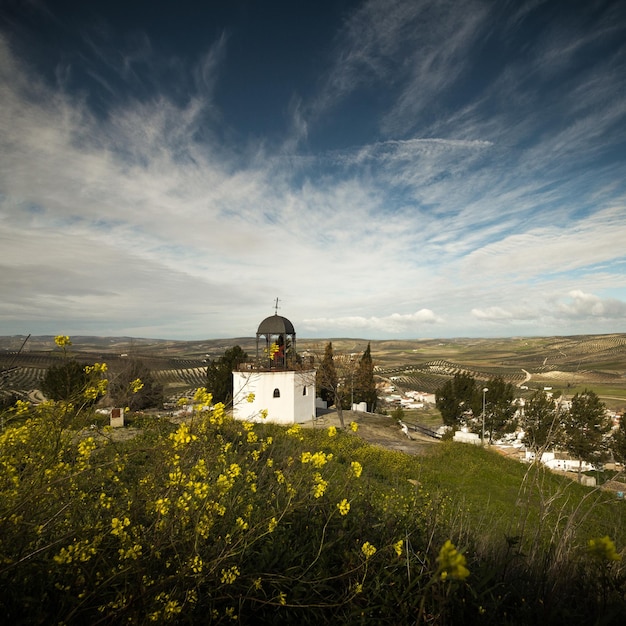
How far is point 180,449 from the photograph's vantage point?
2543 millimetres

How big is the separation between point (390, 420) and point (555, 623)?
26052mm

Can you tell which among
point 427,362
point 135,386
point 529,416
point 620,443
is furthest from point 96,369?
point 427,362

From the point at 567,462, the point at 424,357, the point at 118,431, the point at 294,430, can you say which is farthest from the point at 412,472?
the point at 424,357

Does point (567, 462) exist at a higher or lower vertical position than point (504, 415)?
lower

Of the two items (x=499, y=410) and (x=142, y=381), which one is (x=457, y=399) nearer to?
(x=499, y=410)

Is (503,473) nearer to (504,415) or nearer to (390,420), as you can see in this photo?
(390,420)

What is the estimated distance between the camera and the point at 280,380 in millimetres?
21141

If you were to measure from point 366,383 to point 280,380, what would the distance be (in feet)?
48.7

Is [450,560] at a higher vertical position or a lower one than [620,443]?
higher

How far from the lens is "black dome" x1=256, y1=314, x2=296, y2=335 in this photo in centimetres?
2173

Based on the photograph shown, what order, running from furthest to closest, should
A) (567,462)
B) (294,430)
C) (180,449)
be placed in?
(567,462), (294,430), (180,449)

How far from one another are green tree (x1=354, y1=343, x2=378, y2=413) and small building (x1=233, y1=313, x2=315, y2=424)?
39.1 ft

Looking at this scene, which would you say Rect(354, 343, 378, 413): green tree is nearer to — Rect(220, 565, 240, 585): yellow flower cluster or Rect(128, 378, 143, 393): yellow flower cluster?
Rect(128, 378, 143, 393): yellow flower cluster

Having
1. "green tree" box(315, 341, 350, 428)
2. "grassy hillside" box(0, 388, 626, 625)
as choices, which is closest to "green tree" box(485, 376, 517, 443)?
"green tree" box(315, 341, 350, 428)
